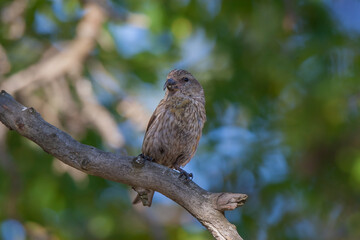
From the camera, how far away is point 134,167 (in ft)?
12.0

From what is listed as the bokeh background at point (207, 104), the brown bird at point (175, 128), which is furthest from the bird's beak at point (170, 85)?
the bokeh background at point (207, 104)

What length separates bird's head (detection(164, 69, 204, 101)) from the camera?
16.6 ft

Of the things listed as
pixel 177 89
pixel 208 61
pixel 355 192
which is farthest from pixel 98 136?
pixel 355 192

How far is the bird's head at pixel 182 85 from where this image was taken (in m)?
5.06

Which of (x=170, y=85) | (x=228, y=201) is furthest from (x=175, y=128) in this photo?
(x=228, y=201)

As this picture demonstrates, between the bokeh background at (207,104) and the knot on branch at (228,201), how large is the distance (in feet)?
9.42

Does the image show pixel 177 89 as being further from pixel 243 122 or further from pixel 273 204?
pixel 273 204

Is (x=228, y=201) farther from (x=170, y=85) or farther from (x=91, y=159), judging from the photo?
(x=170, y=85)

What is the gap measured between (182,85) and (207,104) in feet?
6.37

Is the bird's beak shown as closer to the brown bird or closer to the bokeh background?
the brown bird

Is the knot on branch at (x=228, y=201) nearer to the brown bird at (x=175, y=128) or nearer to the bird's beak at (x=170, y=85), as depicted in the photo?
the brown bird at (x=175, y=128)

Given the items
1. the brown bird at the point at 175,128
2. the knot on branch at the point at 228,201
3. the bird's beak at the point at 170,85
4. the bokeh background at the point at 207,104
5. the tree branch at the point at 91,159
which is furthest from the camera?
the bokeh background at the point at 207,104

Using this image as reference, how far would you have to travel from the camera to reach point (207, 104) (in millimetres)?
6992

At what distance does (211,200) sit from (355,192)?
16.6ft
